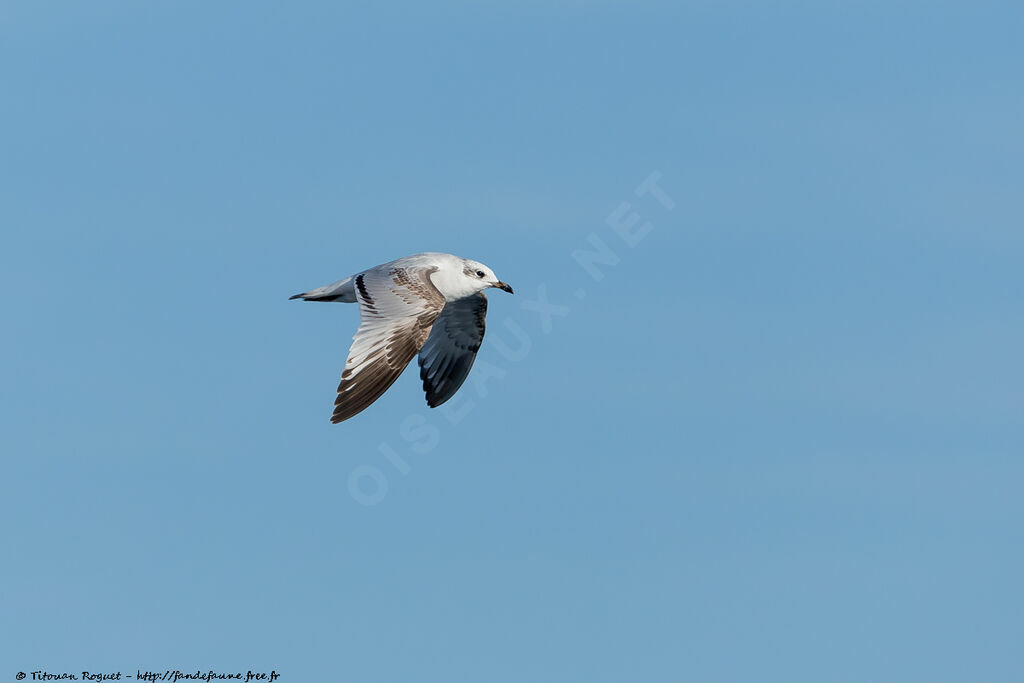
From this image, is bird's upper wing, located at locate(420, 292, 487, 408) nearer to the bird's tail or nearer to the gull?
the gull

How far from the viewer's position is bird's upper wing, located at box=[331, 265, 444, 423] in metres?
22.4

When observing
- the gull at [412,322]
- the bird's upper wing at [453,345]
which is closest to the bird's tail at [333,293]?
the gull at [412,322]

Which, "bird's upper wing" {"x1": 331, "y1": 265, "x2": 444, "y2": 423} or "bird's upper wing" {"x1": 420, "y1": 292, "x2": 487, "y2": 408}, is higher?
"bird's upper wing" {"x1": 420, "y1": 292, "x2": 487, "y2": 408}

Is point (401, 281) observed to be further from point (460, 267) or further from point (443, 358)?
point (443, 358)

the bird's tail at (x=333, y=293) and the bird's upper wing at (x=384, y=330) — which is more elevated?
the bird's tail at (x=333, y=293)

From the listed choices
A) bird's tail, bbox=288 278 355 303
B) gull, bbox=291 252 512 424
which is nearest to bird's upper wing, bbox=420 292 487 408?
gull, bbox=291 252 512 424

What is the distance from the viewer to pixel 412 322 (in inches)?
937

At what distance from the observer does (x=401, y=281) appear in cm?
2522

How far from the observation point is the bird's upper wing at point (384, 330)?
22.4 meters

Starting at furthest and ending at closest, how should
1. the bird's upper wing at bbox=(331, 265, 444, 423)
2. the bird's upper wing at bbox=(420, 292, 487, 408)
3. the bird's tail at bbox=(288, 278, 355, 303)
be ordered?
the bird's upper wing at bbox=(420, 292, 487, 408), the bird's tail at bbox=(288, 278, 355, 303), the bird's upper wing at bbox=(331, 265, 444, 423)

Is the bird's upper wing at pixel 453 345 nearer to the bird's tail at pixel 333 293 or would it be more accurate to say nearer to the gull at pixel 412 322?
the gull at pixel 412 322

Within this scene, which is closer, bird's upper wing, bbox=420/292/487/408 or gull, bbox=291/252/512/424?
gull, bbox=291/252/512/424

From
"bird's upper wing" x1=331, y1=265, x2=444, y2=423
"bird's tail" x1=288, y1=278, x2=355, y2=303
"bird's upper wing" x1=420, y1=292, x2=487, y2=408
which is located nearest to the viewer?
"bird's upper wing" x1=331, y1=265, x2=444, y2=423

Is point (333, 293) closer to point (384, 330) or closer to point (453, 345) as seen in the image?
point (384, 330)
